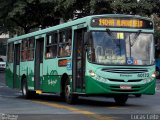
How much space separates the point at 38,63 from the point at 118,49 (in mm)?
6099

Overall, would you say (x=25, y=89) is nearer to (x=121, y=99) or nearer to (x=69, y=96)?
(x=69, y=96)

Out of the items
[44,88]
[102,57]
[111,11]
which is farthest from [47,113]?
[111,11]

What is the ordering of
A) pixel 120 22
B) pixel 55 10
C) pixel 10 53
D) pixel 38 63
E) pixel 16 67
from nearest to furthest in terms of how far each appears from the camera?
pixel 120 22, pixel 38 63, pixel 16 67, pixel 10 53, pixel 55 10

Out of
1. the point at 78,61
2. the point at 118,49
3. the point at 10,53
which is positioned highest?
the point at 10,53

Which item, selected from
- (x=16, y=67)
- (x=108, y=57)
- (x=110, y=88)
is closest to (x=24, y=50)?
(x=16, y=67)

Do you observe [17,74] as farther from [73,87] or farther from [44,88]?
[73,87]

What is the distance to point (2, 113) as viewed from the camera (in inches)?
585

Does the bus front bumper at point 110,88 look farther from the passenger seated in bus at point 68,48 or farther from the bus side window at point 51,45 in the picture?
the bus side window at point 51,45

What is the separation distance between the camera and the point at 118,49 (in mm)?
17031

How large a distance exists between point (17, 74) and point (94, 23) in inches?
349

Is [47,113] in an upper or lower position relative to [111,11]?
lower

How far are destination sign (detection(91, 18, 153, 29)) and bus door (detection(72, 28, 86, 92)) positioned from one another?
0.69 meters

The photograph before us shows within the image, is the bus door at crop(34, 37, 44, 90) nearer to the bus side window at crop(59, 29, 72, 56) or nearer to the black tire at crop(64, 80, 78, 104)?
the bus side window at crop(59, 29, 72, 56)

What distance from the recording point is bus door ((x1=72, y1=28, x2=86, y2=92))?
1762cm
